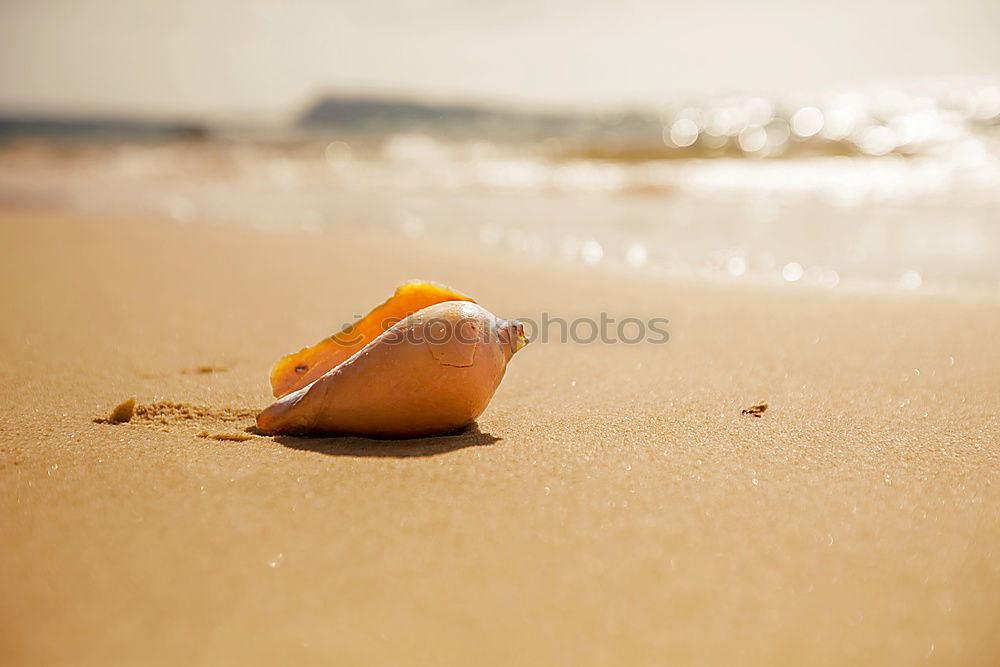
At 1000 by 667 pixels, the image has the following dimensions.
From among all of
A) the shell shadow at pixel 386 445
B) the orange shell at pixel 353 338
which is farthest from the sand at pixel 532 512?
the orange shell at pixel 353 338

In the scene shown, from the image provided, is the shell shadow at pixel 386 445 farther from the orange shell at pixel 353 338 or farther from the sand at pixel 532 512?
the orange shell at pixel 353 338

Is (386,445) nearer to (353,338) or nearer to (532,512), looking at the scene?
(353,338)

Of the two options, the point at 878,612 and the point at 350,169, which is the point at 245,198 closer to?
the point at 350,169

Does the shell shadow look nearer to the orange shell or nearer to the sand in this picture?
the sand

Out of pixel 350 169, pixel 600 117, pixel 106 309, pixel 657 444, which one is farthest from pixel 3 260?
pixel 600 117

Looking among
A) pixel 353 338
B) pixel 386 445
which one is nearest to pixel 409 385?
pixel 386 445
